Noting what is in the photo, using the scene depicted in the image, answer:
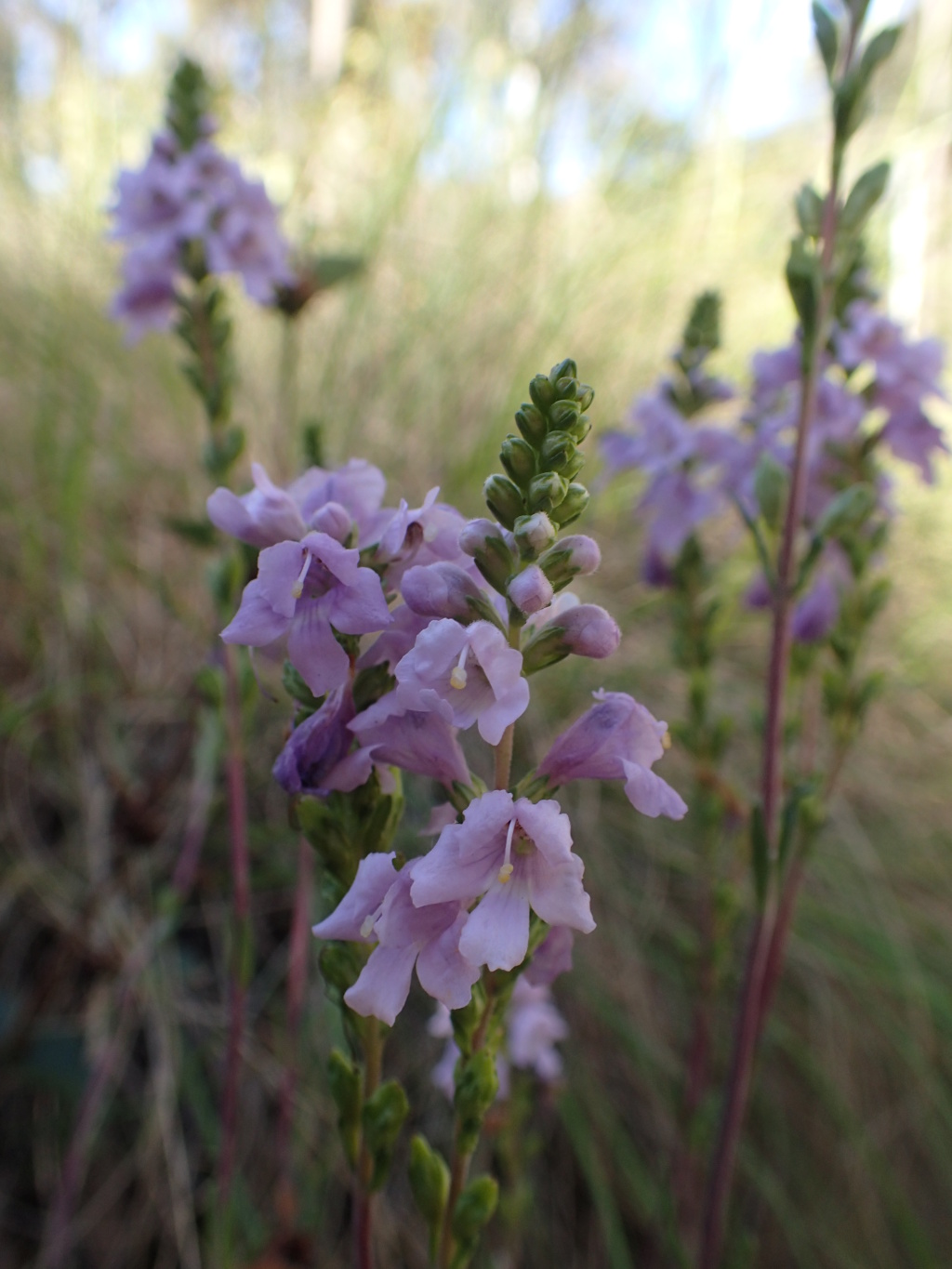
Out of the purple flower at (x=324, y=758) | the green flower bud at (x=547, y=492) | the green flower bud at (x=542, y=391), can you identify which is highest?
the green flower bud at (x=542, y=391)

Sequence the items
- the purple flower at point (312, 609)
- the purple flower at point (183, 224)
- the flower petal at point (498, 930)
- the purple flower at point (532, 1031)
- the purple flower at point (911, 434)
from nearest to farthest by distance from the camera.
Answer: the flower petal at point (498, 930) < the purple flower at point (312, 609) < the purple flower at point (911, 434) < the purple flower at point (532, 1031) < the purple flower at point (183, 224)

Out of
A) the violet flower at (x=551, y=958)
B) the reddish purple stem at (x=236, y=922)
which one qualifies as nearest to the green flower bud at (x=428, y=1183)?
the violet flower at (x=551, y=958)

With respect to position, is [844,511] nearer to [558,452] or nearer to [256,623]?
[558,452]


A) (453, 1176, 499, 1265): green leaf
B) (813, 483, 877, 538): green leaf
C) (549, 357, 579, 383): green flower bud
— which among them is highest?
(813, 483, 877, 538): green leaf

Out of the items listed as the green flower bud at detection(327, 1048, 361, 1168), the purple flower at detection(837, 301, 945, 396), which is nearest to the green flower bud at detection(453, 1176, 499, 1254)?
the green flower bud at detection(327, 1048, 361, 1168)

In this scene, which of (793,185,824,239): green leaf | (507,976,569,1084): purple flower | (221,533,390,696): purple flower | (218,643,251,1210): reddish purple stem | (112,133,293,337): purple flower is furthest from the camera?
(112,133,293,337): purple flower

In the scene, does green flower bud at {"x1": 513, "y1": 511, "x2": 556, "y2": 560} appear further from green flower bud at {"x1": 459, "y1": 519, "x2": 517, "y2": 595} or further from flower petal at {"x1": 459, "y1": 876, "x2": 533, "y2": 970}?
flower petal at {"x1": 459, "y1": 876, "x2": 533, "y2": 970}

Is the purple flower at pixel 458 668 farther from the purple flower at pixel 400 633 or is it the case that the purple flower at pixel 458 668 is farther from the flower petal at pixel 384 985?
the flower petal at pixel 384 985

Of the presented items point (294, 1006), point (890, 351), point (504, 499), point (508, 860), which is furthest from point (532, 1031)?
point (890, 351)
